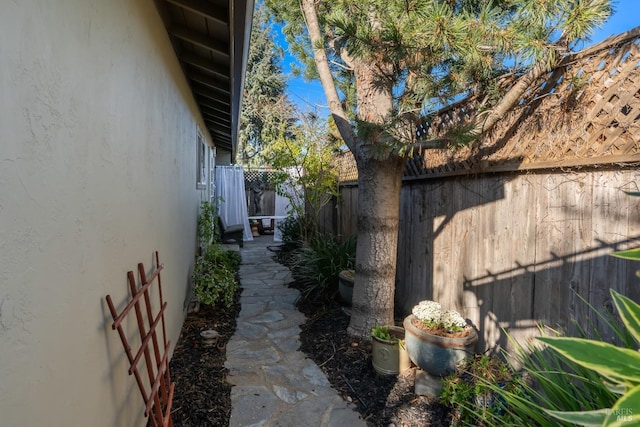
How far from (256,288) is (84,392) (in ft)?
14.9

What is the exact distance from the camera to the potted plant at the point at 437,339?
2.55 meters

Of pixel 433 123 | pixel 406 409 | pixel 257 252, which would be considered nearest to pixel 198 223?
pixel 257 252

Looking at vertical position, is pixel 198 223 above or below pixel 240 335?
above

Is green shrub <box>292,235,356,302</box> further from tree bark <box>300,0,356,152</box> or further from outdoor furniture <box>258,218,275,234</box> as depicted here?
outdoor furniture <box>258,218,275,234</box>

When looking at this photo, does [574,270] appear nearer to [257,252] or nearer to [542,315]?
[542,315]

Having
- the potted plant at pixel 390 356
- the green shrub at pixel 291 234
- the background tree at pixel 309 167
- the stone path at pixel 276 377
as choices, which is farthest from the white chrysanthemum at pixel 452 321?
the green shrub at pixel 291 234

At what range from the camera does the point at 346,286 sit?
14.6 ft

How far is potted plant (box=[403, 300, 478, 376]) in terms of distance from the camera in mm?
2555

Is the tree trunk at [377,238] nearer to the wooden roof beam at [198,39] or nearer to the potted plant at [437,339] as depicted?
the potted plant at [437,339]

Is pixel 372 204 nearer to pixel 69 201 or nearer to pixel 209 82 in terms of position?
pixel 69 201

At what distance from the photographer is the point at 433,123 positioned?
370cm

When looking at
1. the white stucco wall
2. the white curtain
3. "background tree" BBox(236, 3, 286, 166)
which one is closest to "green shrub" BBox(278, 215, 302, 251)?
the white curtain

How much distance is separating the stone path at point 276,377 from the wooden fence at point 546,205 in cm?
139

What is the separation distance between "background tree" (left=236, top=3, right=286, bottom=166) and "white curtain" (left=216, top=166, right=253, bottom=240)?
5.66 metres
